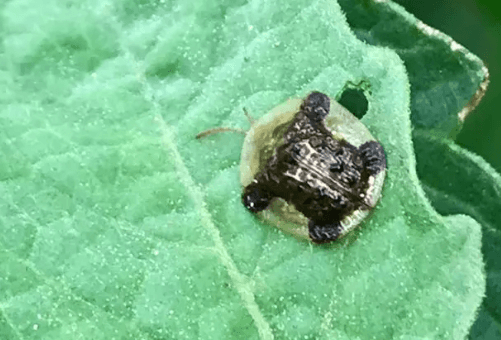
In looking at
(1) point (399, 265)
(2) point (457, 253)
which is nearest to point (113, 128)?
(1) point (399, 265)

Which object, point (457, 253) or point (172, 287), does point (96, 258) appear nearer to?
point (172, 287)

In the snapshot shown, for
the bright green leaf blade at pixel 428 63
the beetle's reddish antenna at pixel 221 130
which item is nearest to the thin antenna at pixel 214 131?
the beetle's reddish antenna at pixel 221 130

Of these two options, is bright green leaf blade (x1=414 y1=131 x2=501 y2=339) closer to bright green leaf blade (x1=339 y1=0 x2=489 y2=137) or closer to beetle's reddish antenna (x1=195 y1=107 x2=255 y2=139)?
bright green leaf blade (x1=339 y1=0 x2=489 y2=137)

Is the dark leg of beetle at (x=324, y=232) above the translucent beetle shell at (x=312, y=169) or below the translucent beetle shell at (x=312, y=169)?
below

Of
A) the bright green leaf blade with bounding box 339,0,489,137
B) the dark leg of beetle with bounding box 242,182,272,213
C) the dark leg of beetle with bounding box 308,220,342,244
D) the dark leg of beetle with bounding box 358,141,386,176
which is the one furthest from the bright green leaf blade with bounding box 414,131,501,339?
the dark leg of beetle with bounding box 242,182,272,213

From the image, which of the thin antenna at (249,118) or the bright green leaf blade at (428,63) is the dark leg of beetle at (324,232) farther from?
the bright green leaf blade at (428,63)

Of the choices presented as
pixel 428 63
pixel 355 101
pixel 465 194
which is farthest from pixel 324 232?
pixel 428 63

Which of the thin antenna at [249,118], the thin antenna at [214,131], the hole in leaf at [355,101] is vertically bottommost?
the thin antenna at [214,131]
